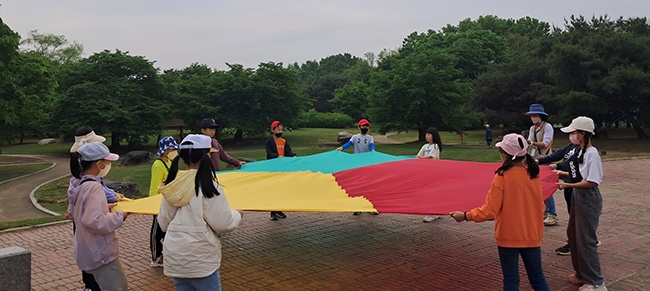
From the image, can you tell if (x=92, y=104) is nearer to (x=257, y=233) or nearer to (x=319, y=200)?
(x=257, y=233)

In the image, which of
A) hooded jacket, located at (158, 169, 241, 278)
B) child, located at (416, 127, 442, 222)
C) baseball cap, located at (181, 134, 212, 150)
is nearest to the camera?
hooded jacket, located at (158, 169, 241, 278)

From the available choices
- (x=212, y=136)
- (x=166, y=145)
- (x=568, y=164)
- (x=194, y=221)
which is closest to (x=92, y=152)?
(x=194, y=221)

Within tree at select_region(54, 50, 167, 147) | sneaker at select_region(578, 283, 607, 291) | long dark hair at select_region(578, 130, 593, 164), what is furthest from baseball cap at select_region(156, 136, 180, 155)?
tree at select_region(54, 50, 167, 147)

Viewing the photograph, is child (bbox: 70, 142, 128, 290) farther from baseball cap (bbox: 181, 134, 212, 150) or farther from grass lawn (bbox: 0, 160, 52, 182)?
grass lawn (bbox: 0, 160, 52, 182)

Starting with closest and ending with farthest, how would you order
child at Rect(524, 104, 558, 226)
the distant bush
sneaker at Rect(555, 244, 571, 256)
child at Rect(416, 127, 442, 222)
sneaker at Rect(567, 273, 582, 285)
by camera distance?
sneaker at Rect(567, 273, 582, 285)
sneaker at Rect(555, 244, 571, 256)
child at Rect(524, 104, 558, 226)
child at Rect(416, 127, 442, 222)
the distant bush

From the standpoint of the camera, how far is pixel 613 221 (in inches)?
312

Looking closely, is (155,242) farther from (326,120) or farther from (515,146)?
(326,120)

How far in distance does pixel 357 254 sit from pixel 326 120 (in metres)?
42.2

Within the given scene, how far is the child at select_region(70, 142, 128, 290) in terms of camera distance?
3422 mm

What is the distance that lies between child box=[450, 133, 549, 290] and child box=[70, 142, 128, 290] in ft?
9.20

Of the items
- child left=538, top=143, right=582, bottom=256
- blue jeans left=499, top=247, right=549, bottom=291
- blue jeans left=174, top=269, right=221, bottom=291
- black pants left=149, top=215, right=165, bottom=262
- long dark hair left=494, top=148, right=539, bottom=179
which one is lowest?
black pants left=149, top=215, right=165, bottom=262

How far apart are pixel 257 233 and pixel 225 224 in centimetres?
449

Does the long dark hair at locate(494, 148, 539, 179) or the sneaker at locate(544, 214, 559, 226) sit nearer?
the long dark hair at locate(494, 148, 539, 179)

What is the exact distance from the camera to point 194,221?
3016 mm
